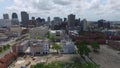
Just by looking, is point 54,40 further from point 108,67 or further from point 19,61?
point 108,67

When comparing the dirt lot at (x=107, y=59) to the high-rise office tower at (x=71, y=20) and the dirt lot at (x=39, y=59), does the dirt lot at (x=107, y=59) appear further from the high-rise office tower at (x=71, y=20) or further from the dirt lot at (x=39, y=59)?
the high-rise office tower at (x=71, y=20)

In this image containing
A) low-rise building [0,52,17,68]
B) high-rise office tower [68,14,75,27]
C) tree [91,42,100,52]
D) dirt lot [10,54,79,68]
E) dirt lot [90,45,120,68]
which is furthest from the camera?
high-rise office tower [68,14,75,27]

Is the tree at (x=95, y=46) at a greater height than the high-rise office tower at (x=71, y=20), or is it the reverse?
the high-rise office tower at (x=71, y=20)

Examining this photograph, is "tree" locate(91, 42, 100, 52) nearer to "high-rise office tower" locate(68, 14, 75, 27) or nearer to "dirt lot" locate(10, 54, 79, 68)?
"dirt lot" locate(10, 54, 79, 68)

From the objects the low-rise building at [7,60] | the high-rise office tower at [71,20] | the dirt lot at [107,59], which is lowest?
the dirt lot at [107,59]

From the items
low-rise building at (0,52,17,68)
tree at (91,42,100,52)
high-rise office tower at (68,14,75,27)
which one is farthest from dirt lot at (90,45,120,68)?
high-rise office tower at (68,14,75,27)

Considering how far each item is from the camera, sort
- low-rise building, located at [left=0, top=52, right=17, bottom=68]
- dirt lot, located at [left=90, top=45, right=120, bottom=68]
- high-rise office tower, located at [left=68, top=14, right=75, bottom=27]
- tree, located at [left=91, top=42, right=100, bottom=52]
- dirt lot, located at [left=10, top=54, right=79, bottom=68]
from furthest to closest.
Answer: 1. high-rise office tower, located at [left=68, top=14, right=75, bottom=27]
2. tree, located at [left=91, top=42, right=100, bottom=52]
3. dirt lot, located at [left=10, top=54, right=79, bottom=68]
4. dirt lot, located at [left=90, top=45, right=120, bottom=68]
5. low-rise building, located at [left=0, top=52, right=17, bottom=68]

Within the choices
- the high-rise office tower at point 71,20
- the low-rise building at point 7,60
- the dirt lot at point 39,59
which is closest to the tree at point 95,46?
the dirt lot at point 39,59

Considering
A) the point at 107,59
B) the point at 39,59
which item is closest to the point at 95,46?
the point at 107,59

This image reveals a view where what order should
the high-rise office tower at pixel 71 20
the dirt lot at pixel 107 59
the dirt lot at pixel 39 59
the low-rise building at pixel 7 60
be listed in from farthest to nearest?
the high-rise office tower at pixel 71 20 → the dirt lot at pixel 39 59 → the dirt lot at pixel 107 59 → the low-rise building at pixel 7 60

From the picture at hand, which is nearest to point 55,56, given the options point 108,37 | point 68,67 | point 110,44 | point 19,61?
point 19,61

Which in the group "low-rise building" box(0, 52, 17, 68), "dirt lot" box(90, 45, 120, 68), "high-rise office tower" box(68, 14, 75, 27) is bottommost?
"dirt lot" box(90, 45, 120, 68)

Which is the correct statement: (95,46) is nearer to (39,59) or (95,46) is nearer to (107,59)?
(107,59)
